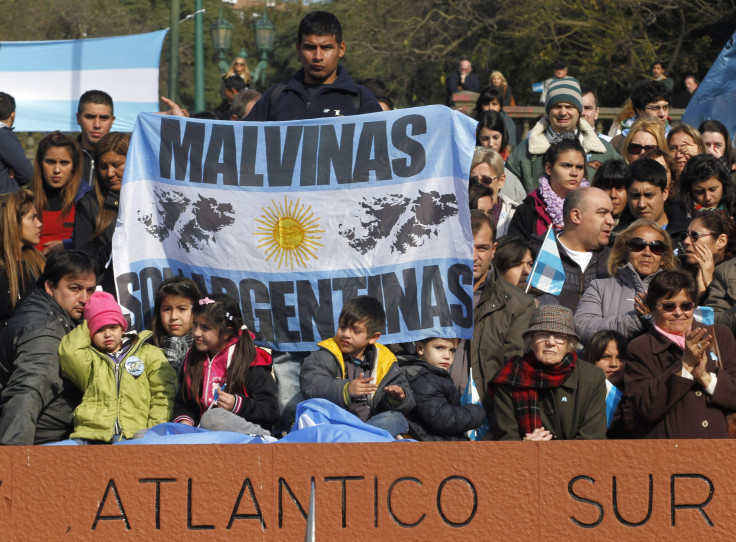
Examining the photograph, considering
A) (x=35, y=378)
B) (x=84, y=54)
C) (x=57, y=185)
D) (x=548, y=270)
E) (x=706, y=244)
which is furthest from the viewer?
(x=84, y=54)

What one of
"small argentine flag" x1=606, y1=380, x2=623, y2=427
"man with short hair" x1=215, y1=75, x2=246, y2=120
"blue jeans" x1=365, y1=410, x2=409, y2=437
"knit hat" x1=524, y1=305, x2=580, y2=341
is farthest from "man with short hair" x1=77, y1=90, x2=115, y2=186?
"small argentine flag" x1=606, y1=380, x2=623, y2=427

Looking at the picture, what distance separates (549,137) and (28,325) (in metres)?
4.32

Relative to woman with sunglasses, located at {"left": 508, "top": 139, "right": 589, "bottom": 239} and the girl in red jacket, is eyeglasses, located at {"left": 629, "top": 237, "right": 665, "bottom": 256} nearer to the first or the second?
woman with sunglasses, located at {"left": 508, "top": 139, "right": 589, "bottom": 239}

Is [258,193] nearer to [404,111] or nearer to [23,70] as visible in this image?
[404,111]

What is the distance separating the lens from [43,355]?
6.09 metres

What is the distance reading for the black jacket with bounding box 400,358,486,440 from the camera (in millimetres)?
6137

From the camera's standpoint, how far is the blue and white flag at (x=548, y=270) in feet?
22.9

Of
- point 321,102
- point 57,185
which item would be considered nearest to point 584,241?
point 321,102

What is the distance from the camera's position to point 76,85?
42.8 feet

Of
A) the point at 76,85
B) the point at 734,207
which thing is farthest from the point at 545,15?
the point at 734,207

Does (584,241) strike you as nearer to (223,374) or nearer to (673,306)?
(673,306)

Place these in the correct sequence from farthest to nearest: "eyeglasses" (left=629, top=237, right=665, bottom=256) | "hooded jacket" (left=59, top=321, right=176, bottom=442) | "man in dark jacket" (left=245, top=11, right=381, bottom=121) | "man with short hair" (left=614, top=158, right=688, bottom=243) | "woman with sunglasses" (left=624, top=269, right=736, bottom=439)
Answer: "man with short hair" (left=614, top=158, right=688, bottom=243)
"man in dark jacket" (left=245, top=11, right=381, bottom=121)
"eyeglasses" (left=629, top=237, right=665, bottom=256)
"hooded jacket" (left=59, top=321, right=176, bottom=442)
"woman with sunglasses" (left=624, top=269, right=736, bottom=439)

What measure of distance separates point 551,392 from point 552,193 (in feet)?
7.71

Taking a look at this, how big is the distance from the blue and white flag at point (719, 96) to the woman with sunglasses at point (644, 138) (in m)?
1.70
